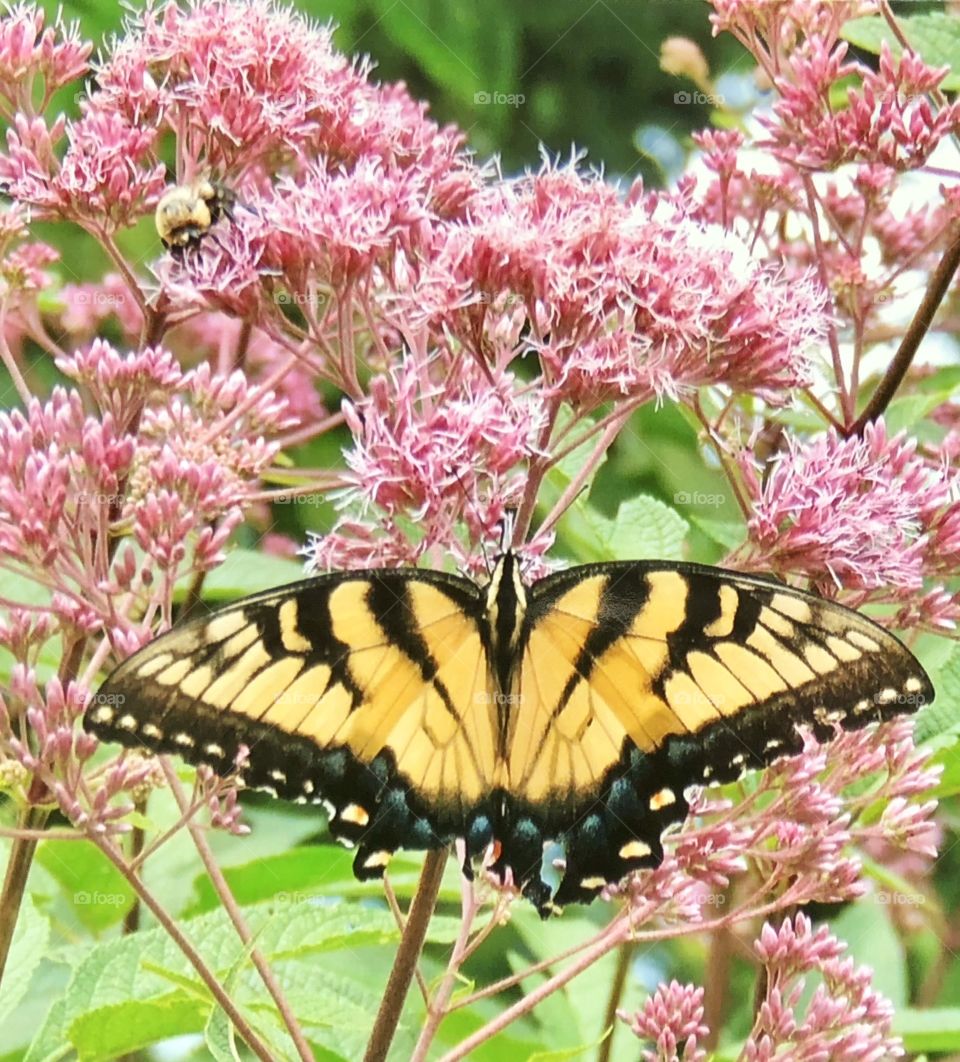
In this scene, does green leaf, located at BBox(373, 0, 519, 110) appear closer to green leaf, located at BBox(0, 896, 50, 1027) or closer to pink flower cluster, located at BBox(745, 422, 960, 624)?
pink flower cluster, located at BBox(745, 422, 960, 624)

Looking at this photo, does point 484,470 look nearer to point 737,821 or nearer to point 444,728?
point 444,728

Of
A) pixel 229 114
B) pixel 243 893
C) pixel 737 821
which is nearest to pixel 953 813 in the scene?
pixel 737 821

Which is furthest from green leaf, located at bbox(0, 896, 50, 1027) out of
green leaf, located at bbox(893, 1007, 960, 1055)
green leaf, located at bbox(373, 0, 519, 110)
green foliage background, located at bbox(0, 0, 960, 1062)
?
green leaf, located at bbox(373, 0, 519, 110)

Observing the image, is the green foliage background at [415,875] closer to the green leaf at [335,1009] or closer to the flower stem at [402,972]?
the green leaf at [335,1009]

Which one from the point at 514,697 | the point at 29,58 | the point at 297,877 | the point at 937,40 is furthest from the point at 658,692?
the point at 29,58

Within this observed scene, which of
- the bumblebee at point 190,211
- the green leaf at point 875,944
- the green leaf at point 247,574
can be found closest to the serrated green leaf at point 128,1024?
the green leaf at point 247,574
